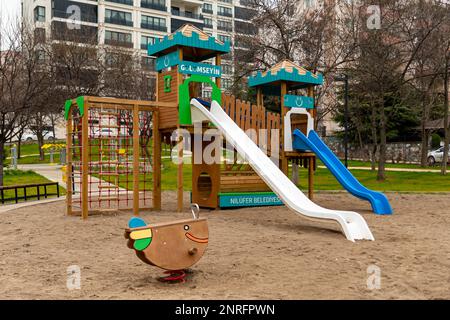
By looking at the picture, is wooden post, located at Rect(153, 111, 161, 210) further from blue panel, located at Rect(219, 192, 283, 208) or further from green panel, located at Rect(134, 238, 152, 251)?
green panel, located at Rect(134, 238, 152, 251)

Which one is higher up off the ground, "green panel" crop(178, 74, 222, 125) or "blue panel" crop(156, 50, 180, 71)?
"blue panel" crop(156, 50, 180, 71)

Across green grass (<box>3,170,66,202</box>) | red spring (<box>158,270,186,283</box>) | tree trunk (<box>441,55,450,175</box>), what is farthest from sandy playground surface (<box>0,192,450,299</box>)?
tree trunk (<box>441,55,450,175</box>)

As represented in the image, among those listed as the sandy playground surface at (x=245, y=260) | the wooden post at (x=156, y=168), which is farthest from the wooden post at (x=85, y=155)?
the wooden post at (x=156, y=168)

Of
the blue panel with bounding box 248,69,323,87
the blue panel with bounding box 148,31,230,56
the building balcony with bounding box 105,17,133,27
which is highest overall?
the building balcony with bounding box 105,17,133,27

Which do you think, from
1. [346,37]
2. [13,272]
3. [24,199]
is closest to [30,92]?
[24,199]

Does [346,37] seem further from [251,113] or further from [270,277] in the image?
[270,277]

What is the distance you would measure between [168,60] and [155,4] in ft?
171

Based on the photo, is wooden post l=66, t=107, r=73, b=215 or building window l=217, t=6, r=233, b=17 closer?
wooden post l=66, t=107, r=73, b=215

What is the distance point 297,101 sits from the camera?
13.1m

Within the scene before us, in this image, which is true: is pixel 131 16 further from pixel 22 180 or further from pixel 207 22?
pixel 22 180

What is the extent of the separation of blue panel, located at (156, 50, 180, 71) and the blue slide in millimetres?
3904

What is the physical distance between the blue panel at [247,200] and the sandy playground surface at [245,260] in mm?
1474

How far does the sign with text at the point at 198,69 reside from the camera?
11.5 meters

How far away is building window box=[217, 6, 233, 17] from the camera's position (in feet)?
232
